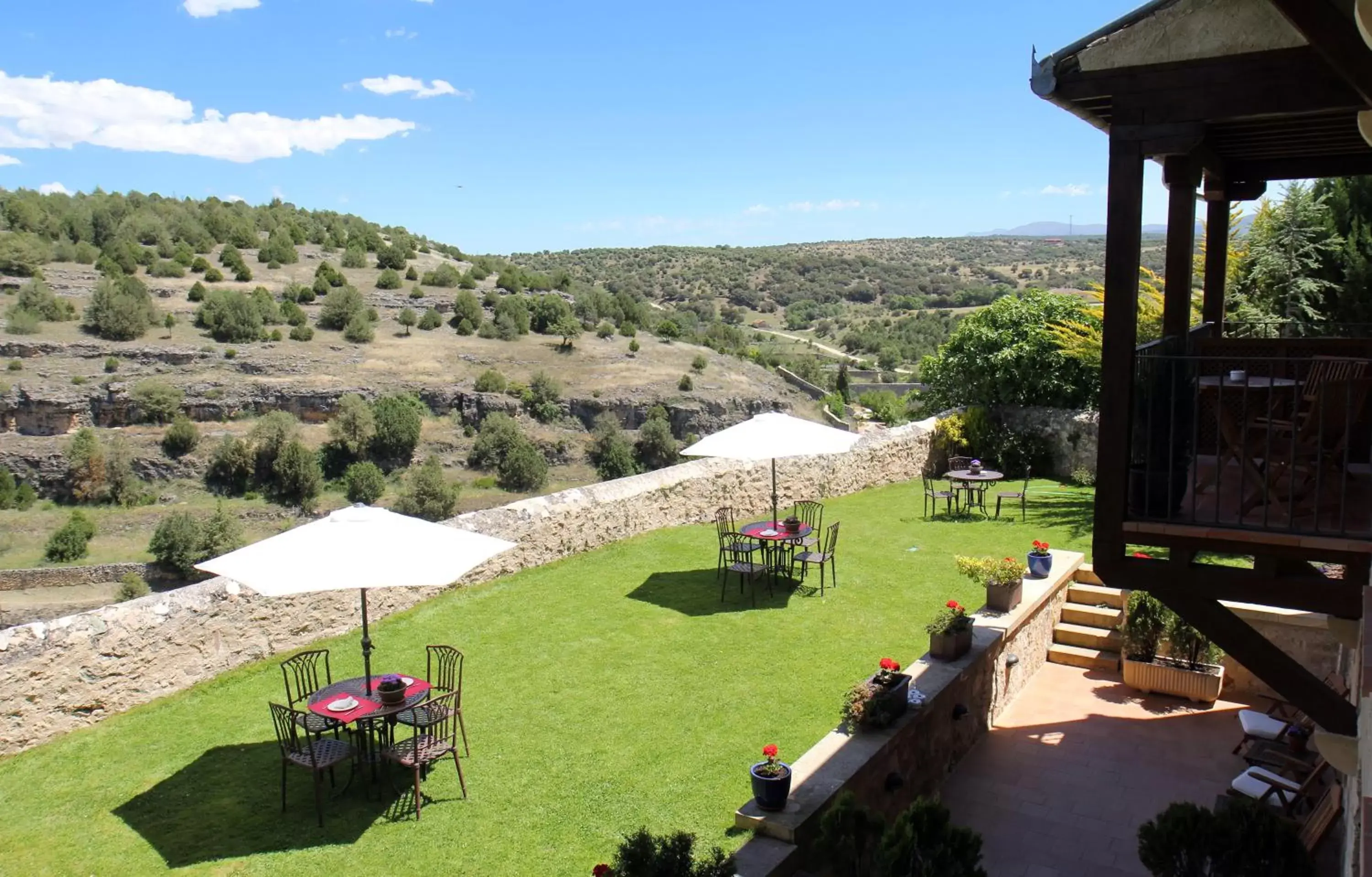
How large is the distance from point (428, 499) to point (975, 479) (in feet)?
86.3

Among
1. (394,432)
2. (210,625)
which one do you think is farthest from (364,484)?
(210,625)

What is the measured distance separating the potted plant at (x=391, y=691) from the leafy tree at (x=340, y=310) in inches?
1798

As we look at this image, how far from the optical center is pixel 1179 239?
5910mm

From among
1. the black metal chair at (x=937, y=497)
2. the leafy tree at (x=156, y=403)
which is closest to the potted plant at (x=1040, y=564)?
the black metal chair at (x=937, y=497)

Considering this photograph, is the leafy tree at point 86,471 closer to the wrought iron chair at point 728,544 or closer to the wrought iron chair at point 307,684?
the wrought iron chair at point 307,684

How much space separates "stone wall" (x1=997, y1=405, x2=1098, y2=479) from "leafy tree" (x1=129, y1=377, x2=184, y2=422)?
36.2 metres

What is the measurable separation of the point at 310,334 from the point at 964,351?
38475mm

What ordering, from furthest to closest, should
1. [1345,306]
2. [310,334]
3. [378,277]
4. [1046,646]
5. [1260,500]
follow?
1. [378,277]
2. [310,334]
3. [1345,306]
4. [1046,646]
5. [1260,500]

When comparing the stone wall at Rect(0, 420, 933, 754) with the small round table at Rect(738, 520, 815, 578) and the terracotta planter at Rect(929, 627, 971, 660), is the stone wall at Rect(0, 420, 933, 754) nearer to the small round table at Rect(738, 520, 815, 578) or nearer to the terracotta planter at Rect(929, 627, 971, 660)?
the small round table at Rect(738, 520, 815, 578)

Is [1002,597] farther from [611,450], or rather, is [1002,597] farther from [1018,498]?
[611,450]

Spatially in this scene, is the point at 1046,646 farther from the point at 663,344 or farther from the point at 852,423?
the point at 663,344

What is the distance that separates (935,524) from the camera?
42.6ft

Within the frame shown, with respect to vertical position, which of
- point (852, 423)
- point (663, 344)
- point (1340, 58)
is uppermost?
point (1340, 58)

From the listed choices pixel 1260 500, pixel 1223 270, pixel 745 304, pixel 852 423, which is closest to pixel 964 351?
pixel 1223 270
